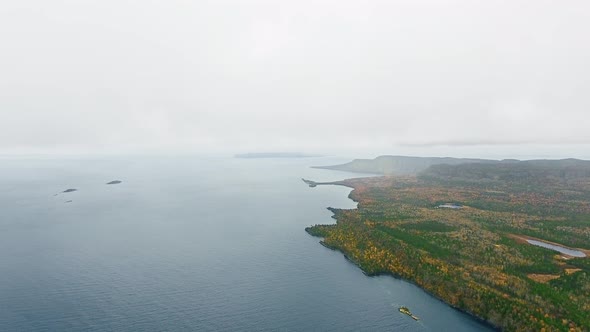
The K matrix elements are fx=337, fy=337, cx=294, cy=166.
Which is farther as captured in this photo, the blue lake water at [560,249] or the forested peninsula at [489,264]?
the blue lake water at [560,249]

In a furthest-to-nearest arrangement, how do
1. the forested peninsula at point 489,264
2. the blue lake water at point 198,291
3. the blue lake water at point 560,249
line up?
the blue lake water at point 560,249, the forested peninsula at point 489,264, the blue lake water at point 198,291

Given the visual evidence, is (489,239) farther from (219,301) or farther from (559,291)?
(219,301)

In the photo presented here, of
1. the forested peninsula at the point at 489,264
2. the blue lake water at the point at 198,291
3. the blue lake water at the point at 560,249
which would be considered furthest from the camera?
the blue lake water at the point at 560,249

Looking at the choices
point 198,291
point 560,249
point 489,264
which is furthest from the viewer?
point 560,249

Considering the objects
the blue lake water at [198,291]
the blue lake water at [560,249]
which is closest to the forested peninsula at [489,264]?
the blue lake water at [560,249]

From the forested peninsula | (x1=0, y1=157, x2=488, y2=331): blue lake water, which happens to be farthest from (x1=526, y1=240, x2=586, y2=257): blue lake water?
(x1=0, y1=157, x2=488, y2=331): blue lake water

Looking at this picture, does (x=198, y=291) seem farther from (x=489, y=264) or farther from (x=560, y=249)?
(x=560, y=249)

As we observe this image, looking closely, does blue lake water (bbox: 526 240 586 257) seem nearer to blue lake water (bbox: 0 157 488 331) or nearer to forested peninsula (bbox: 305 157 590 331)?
forested peninsula (bbox: 305 157 590 331)

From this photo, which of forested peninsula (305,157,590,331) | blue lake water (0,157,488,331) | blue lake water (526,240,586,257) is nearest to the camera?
blue lake water (0,157,488,331)

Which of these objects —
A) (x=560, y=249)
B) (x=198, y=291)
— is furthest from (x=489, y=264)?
(x=198, y=291)

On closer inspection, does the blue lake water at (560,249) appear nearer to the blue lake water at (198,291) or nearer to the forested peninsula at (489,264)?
the forested peninsula at (489,264)

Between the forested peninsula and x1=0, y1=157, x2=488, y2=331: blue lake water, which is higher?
the forested peninsula
